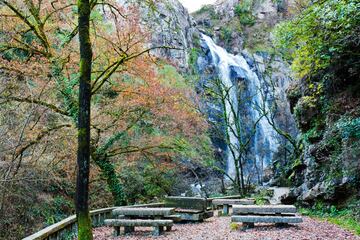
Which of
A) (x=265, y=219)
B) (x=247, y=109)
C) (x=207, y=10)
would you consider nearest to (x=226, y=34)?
(x=207, y=10)

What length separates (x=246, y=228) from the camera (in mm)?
8500

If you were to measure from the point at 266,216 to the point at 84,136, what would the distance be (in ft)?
16.3

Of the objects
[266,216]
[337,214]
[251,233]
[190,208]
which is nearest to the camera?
[251,233]

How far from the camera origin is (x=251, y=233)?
778 cm

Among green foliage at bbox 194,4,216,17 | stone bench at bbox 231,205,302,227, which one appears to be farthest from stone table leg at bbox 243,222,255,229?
green foliage at bbox 194,4,216,17

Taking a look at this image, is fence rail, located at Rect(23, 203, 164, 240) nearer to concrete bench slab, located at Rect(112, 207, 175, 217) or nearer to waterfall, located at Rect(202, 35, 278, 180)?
concrete bench slab, located at Rect(112, 207, 175, 217)

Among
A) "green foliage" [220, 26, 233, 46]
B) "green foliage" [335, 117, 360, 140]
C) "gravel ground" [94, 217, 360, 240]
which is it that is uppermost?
"green foliage" [220, 26, 233, 46]

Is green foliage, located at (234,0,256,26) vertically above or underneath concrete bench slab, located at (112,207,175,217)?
above

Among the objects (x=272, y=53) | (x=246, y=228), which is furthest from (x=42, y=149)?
(x=272, y=53)

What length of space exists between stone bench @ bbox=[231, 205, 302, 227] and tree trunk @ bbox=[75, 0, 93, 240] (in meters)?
3.98

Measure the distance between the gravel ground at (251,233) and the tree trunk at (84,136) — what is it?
2650 mm

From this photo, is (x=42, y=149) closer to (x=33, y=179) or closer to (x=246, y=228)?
(x=33, y=179)

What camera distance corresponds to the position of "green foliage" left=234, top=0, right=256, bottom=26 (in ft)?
167

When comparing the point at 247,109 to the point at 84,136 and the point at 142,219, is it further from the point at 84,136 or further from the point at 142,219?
the point at 84,136
